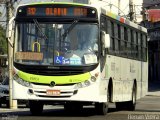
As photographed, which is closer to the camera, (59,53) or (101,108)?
(59,53)

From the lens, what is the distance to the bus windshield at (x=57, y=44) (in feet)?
56.6

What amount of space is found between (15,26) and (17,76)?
1514 millimetres

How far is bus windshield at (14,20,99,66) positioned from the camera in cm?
1727

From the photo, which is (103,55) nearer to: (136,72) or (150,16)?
(136,72)

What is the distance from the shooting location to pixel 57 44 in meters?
17.3

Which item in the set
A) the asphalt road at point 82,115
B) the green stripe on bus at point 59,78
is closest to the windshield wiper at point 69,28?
the green stripe on bus at point 59,78

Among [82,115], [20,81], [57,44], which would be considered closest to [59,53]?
[57,44]

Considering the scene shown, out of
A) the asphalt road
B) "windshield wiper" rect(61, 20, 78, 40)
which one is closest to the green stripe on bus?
the asphalt road

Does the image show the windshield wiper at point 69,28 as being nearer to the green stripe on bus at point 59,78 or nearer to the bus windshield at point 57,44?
the bus windshield at point 57,44

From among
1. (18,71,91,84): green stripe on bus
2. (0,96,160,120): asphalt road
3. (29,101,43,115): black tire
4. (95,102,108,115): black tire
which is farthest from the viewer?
(29,101,43,115): black tire

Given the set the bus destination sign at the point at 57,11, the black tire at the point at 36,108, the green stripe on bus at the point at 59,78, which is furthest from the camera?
the black tire at the point at 36,108

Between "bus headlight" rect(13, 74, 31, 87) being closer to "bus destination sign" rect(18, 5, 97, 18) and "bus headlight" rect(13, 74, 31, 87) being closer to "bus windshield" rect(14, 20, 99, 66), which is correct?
"bus windshield" rect(14, 20, 99, 66)

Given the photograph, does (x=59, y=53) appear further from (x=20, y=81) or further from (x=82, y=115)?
(x=82, y=115)

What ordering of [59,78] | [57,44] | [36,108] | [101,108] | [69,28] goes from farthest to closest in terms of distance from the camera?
[36,108] → [101,108] → [69,28] → [57,44] → [59,78]
